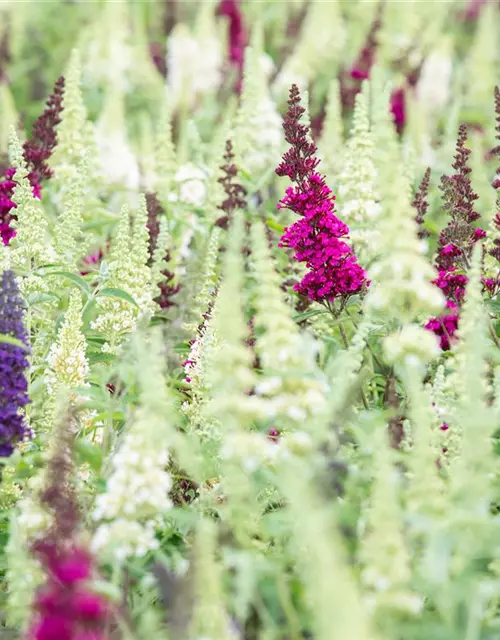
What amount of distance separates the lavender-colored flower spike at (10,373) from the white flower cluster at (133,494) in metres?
0.66

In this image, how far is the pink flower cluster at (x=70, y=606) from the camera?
1.92 metres

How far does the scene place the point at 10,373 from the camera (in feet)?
9.96

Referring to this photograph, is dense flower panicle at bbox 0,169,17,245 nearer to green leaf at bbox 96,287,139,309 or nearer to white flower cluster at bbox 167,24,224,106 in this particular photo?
green leaf at bbox 96,287,139,309

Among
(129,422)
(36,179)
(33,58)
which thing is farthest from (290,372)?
(33,58)

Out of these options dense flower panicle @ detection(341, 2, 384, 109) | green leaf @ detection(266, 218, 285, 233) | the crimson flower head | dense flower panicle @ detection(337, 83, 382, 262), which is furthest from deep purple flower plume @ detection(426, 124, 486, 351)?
the crimson flower head

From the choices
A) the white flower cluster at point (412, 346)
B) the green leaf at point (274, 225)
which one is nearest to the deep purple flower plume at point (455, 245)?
the green leaf at point (274, 225)

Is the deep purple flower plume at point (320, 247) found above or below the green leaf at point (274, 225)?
below

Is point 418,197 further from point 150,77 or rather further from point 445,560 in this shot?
point 150,77

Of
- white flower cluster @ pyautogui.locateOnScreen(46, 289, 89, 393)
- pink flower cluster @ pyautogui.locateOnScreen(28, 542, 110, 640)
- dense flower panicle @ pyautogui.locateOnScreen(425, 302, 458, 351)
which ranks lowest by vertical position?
pink flower cluster @ pyautogui.locateOnScreen(28, 542, 110, 640)

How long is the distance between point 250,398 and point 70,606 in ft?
2.54

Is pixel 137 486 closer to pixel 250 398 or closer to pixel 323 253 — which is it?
pixel 250 398

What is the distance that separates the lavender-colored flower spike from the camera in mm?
3006

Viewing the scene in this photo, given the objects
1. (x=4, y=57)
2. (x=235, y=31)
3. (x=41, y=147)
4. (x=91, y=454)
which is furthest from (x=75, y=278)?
(x=235, y=31)

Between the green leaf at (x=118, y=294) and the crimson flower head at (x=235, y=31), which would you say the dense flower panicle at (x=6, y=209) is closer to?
the green leaf at (x=118, y=294)
